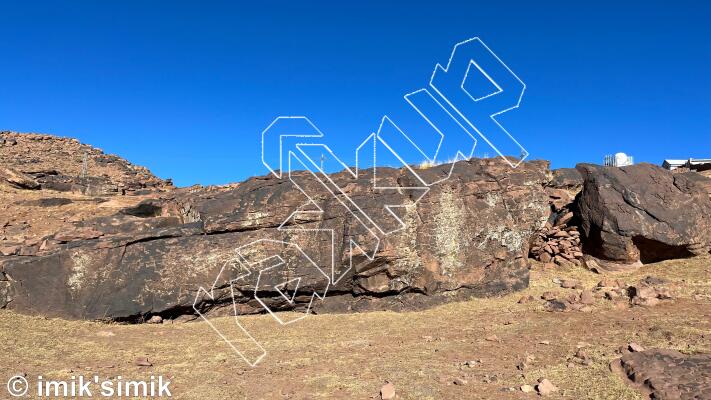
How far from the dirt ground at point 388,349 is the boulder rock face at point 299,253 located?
1.81ft

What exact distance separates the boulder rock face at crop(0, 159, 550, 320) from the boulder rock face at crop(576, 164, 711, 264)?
5.74 ft

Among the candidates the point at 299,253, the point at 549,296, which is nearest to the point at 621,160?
the point at 549,296

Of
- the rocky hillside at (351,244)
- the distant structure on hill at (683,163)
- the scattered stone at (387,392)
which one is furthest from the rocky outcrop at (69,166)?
the distant structure on hill at (683,163)

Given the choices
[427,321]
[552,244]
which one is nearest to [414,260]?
[427,321]

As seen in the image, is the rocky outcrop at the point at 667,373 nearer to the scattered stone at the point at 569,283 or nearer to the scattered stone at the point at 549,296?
the scattered stone at the point at 549,296

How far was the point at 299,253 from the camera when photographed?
1052 cm

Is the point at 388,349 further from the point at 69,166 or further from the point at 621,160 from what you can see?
the point at 69,166

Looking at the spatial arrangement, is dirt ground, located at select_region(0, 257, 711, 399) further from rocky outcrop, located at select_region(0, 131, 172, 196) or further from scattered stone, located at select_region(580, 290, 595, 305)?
rocky outcrop, located at select_region(0, 131, 172, 196)

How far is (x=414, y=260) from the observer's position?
1052 cm

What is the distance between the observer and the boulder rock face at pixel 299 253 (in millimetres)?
9492

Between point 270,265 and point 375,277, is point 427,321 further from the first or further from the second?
point 270,265

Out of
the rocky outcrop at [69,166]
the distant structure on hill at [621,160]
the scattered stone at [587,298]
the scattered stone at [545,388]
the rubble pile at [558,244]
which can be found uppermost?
the rocky outcrop at [69,166]

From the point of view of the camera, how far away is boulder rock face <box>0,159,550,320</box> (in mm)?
9492

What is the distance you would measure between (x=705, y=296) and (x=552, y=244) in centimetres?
418
